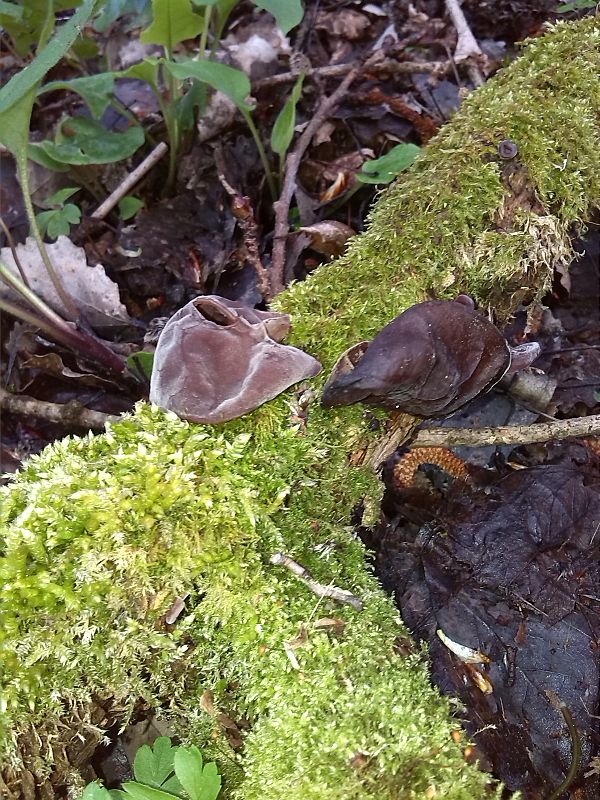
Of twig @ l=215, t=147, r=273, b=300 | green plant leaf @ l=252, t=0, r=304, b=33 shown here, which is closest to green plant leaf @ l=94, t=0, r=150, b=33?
green plant leaf @ l=252, t=0, r=304, b=33

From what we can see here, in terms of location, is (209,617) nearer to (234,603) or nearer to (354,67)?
(234,603)

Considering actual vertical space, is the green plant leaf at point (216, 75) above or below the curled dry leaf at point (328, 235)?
above

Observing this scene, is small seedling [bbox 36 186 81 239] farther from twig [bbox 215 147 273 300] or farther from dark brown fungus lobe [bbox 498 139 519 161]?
dark brown fungus lobe [bbox 498 139 519 161]

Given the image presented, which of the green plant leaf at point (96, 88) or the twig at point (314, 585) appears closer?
the twig at point (314, 585)

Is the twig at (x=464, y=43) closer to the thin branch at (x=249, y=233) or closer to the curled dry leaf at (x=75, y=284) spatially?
the thin branch at (x=249, y=233)

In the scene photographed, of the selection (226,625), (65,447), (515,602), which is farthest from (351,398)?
(515,602)

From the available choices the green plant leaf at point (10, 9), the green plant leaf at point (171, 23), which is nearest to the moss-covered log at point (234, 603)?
the green plant leaf at point (171, 23)

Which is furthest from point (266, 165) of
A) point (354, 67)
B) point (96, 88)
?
point (354, 67)
